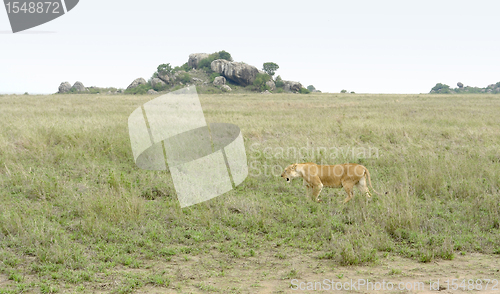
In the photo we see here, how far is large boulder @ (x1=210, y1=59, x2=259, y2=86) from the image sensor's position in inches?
3337

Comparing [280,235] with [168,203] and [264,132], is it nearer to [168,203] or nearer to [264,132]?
[168,203]

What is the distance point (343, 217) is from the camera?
6066 millimetres

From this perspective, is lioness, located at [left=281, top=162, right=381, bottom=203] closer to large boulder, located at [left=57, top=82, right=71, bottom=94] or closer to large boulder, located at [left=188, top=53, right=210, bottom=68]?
large boulder, located at [left=57, top=82, right=71, bottom=94]

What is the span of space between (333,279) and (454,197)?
→ 439 centimetres

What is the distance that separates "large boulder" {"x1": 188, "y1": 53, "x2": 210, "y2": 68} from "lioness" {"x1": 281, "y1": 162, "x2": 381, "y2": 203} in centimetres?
9556

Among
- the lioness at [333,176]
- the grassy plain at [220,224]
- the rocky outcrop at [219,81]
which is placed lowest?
the grassy plain at [220,224]

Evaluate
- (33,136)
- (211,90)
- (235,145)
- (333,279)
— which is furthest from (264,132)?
(211,90)

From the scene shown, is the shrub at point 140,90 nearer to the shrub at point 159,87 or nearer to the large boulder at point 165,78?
the shrub at point 159,87

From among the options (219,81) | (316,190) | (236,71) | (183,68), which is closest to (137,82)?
(183,68)

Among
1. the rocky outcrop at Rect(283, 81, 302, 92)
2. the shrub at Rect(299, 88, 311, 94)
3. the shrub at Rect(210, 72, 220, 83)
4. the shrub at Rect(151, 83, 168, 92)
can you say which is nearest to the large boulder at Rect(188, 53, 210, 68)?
the shrub at Rect(210, 72, 220, 83)

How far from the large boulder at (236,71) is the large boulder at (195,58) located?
11163 mm

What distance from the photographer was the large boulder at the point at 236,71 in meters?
84.8

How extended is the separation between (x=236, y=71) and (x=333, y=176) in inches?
3150

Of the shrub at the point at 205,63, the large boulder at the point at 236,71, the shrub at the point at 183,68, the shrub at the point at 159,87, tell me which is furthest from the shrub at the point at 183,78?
the shrub at the point at 205,63
